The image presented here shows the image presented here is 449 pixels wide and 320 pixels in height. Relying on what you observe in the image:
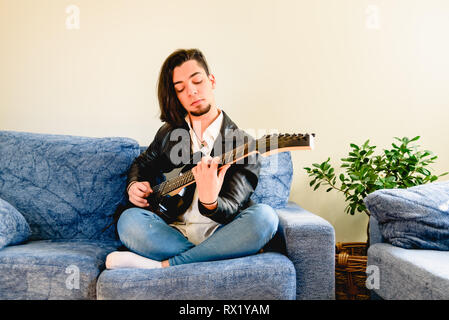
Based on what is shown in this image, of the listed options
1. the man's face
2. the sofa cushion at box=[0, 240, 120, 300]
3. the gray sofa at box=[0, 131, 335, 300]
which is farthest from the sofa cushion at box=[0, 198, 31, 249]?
the man's face

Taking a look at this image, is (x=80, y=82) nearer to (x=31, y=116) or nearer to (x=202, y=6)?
(x=31, y=116)

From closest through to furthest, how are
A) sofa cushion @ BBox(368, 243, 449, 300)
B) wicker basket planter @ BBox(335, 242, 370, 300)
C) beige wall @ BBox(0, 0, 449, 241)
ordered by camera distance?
sofa cushion @ BBox(368, 243, 449, 300)
wicker basket planter @ BBox(335, 242, 370, 300)
beige wall @ BBox(0, 0, 449, 241)

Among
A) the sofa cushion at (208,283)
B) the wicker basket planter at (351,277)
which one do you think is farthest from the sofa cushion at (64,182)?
the wicker basket planter at (351,277)

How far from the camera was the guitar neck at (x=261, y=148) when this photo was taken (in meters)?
1.10

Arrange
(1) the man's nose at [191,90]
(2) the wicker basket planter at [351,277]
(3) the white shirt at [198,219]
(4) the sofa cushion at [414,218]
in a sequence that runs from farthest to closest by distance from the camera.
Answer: (2) the wicker basket planter at [351,277] < (1) the man's nose at [191,90] < (3) the white shirt at [198,219] < (4) the sofa cushion at [414,218]

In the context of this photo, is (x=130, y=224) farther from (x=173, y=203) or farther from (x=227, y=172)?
(x=227, y=172)

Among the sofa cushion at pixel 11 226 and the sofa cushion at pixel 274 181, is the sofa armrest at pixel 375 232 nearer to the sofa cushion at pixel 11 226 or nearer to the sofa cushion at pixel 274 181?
the sofa cushion at pixel 274 181

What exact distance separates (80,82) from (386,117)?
166cm

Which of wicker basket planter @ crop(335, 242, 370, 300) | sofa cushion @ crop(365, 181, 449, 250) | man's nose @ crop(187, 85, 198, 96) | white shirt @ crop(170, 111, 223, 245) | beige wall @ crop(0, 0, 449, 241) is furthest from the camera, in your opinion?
beige wall @ crop(0, 0, 449, 241)

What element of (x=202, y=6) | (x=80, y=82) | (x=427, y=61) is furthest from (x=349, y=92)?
(x=80, y=82)

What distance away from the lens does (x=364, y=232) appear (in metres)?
1.98

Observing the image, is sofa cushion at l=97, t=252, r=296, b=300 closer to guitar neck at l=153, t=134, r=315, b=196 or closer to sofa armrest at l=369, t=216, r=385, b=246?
guitar neck at l=153, t=134, r=315, b=196

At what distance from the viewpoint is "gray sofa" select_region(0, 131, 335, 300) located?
1.02 metres

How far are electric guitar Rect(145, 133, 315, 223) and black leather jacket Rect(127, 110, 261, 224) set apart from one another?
60 millimetres
